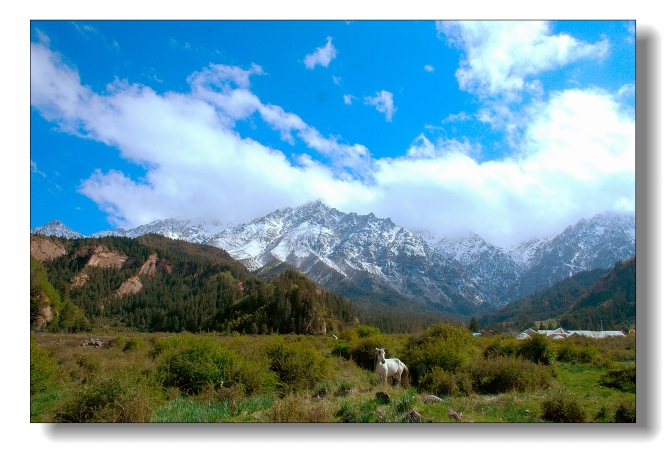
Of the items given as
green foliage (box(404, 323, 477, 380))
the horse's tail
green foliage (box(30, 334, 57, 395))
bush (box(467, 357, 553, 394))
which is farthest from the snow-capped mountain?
bush (box(467, 357, 553, 394))

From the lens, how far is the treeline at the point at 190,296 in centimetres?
6456

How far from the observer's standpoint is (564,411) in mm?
8219

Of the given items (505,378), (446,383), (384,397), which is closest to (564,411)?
(384,397)

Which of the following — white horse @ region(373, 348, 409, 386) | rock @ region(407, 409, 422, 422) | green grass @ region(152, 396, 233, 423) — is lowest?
white horse @ region(373, 348, 409, 386)

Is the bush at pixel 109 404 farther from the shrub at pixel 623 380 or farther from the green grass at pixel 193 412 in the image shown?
the shrub at pixel 623 380

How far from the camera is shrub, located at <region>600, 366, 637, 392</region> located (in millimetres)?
10287

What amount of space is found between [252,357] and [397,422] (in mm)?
6217

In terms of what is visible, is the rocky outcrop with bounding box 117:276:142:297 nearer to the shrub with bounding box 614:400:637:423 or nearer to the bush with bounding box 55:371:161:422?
the bush with bounding box 55:371:161:422

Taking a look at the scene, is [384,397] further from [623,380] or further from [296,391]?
[623,380]

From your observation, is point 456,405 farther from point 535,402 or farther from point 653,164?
point 653,164

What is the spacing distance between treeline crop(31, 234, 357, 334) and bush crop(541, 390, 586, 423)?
2168 inches
